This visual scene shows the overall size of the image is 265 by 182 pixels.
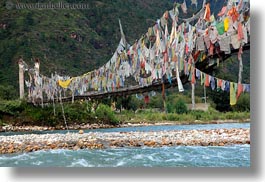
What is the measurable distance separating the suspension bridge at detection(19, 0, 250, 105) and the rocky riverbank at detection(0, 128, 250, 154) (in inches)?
15.9

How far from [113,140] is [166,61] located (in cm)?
98

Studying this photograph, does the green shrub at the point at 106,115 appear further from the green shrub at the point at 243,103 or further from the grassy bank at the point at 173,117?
the green shrub at the point at 243,103

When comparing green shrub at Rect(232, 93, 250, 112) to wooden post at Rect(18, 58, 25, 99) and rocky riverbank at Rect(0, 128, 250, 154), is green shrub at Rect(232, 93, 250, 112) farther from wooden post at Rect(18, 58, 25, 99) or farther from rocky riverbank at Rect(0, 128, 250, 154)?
wooden post at Rect(18, 58, 25, 99)

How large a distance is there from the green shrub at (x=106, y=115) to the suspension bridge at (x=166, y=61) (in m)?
0.13

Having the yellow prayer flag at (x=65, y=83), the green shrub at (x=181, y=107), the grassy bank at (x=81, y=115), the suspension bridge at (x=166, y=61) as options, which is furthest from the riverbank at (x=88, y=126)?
the yellow prayer flag at (x=65, y=83)

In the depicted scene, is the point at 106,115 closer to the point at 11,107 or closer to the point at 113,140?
the point at 113,140

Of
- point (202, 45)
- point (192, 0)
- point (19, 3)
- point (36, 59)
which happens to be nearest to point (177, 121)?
point (202, 45)

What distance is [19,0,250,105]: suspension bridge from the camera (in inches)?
223

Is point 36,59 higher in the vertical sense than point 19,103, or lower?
higher

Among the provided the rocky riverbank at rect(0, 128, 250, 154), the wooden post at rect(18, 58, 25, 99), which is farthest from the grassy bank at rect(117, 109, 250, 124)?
the wooden post at rect(18, 58, 25, 99)

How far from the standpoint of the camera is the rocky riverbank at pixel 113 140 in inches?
230

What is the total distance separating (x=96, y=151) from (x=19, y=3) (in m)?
1.72

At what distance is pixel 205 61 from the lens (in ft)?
19.0

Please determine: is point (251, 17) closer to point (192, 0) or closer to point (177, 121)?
point (192, 0)
